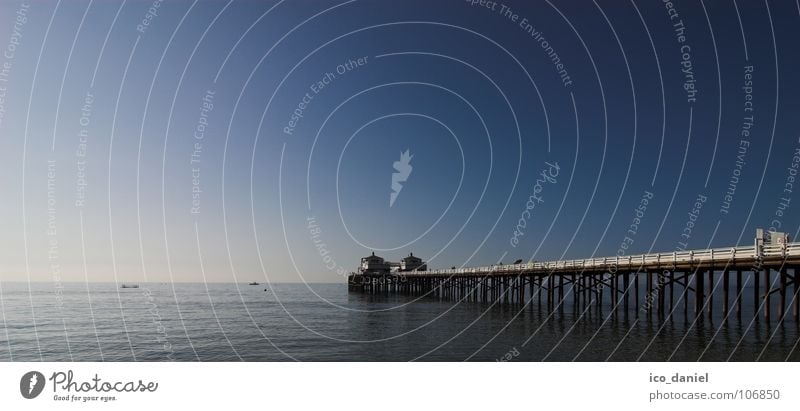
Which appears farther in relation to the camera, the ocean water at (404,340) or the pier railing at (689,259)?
the pier railing at (689,259)

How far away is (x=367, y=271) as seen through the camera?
12625 cm

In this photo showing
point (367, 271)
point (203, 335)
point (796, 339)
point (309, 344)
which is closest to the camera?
point (796, 339)

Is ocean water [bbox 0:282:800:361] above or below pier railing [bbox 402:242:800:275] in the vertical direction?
below

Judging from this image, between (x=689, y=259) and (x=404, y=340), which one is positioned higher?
(x=689, y=259)

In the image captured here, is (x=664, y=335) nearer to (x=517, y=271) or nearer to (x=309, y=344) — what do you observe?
(x=309, y=344)

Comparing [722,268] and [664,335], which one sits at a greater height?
[722,268]

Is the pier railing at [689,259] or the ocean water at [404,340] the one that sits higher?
the pier railing at [689,259]

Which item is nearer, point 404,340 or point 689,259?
point 404,340

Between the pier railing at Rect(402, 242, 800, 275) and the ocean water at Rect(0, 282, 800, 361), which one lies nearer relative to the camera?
the ocean water at Rect(0, 282, 800, 361)

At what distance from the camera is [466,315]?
52.9 m

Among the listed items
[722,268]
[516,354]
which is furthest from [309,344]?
[722,268]
